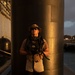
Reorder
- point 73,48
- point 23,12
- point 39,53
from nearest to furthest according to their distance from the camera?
1. point 39,53
2. point 23,12
3. point 73,48

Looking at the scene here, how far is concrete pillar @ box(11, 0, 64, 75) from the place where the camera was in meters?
7.09

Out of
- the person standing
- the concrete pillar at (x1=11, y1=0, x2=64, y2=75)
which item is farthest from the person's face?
the concrete pillar at (x1=11, y1=0, x2=64, y2=75)

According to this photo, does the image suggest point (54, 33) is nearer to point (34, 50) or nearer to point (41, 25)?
point (41, 25)

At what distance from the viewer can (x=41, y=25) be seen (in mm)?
7121

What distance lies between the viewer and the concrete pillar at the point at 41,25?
7.09 m

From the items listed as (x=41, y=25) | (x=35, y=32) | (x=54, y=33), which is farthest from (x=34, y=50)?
(x=54, y=33)

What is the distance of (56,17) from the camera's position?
7.39 metres

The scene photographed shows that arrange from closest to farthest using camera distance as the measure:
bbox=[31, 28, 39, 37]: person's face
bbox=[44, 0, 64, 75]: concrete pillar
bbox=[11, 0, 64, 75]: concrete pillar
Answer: bbox=[31, 28, 39, 37]: person's face → bbox=[11, 0, 64, 75]: concrete pillar → bbox=[44, 0, 64, 75]: concrete pillar

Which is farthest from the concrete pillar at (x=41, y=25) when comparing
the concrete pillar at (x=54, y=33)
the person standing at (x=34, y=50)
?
the person standing at (x=34, y=50)

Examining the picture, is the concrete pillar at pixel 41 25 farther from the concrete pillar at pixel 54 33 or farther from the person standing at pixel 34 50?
the person standing at pixel 34 50

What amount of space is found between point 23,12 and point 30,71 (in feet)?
7.09

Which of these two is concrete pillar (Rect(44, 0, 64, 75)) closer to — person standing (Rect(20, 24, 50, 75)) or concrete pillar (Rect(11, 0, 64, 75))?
concrete pillar (Rect(11, 0, 64, 75))

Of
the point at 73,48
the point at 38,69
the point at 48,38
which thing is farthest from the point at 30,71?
the point at 73,48

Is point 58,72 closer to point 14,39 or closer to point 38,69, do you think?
point 14,39
